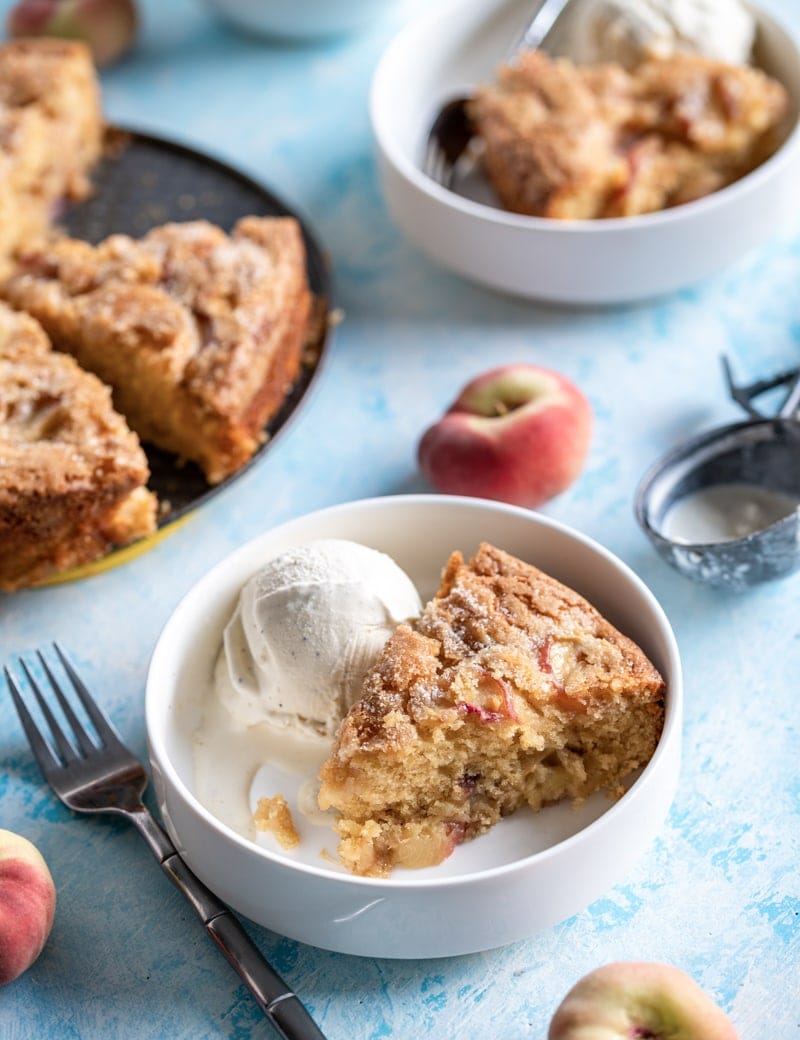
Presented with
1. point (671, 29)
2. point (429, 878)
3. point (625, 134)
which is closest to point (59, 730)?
point (429, 878)

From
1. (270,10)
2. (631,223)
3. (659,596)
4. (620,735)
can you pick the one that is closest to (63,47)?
(270,10)

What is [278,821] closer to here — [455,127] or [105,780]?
[105,780]

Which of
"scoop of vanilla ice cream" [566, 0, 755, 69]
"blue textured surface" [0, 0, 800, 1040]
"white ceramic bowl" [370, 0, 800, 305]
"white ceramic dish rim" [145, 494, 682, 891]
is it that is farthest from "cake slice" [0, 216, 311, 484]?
"scoop of vanilla ice cream" [566, 0, 755, 69]

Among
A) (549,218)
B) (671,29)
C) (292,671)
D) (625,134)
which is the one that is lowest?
(292,671)

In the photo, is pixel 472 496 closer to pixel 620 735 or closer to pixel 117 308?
pixel 620 735

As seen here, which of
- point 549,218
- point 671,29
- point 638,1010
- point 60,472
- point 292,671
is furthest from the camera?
point 671,29

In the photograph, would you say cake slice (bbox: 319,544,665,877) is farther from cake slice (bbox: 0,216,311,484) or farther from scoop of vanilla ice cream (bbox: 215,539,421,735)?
cake slice (bbox: 0,216,311,484)

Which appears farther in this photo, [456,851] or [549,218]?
[549,218]

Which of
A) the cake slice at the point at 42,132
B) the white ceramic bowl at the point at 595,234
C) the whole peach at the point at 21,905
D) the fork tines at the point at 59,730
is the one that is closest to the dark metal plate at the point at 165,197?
the cake slice at the point at 42,132
